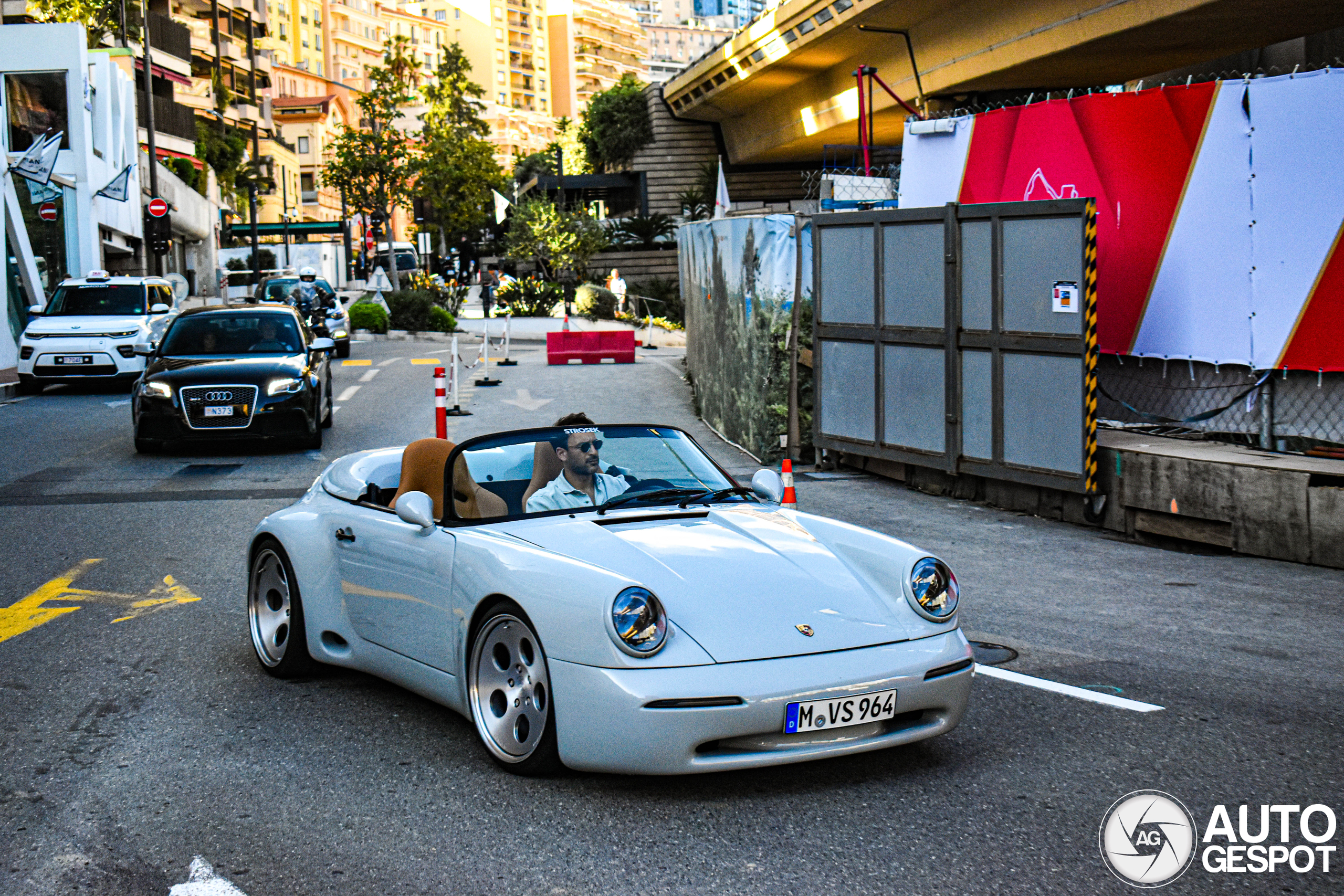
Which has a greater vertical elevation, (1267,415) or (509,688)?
(1267,415)

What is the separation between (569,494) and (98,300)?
21729mm

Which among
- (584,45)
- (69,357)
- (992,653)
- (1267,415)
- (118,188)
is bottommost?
(992,653)

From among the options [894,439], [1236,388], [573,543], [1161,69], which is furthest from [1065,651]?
[1161,69]

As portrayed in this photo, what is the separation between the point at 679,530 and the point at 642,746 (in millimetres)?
1077

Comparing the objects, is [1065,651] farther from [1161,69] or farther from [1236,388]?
[1161,69]

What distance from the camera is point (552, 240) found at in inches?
2336

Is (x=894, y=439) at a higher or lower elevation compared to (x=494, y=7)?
lower

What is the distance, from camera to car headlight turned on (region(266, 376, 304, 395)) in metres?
15.9

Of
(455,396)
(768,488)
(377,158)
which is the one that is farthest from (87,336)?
(377,158)

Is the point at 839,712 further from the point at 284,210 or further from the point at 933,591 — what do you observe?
the point at 284,210

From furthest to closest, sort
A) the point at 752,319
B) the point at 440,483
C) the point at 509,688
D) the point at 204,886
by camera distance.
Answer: the point at 752,319, the point at 440,483, the point at 509,688, the point at 204,886

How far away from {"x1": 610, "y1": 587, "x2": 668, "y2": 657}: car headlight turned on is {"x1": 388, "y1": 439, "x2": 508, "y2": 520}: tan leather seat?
1157mm

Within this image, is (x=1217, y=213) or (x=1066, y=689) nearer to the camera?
(x=1066, y=689)

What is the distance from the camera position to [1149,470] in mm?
10680
